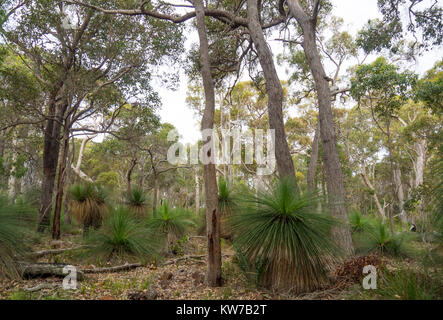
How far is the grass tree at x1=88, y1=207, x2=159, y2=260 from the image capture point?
5352mm

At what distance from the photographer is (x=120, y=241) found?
17.7 ft

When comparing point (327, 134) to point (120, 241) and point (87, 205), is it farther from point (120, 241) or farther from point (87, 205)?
point (87, 205)

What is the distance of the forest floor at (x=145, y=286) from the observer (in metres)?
3.54

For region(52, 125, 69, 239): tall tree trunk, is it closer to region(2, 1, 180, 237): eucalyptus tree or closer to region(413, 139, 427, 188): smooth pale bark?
region(2, 1, 180, 237): eucalyptus tree

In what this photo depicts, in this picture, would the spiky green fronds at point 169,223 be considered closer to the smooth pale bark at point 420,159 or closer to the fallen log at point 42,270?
the fallen log at point 42,270

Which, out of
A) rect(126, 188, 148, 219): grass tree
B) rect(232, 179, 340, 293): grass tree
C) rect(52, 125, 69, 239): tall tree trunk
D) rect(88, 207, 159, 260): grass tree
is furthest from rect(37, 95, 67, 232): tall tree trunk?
rect(232, 179, 340, 293): grass tree

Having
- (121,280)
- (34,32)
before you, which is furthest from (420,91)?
(34,32)

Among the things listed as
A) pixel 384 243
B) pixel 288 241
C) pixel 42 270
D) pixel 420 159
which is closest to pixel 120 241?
pixel 42 270

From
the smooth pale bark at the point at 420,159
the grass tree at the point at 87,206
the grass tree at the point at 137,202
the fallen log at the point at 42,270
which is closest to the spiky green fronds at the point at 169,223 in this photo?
the grass tree at the point at 137,202

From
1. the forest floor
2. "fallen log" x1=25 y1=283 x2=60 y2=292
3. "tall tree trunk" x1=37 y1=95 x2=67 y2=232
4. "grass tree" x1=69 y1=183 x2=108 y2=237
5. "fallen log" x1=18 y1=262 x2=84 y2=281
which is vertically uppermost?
"tall tree trunk" x1=37 y1=95 x2=67 y2=232

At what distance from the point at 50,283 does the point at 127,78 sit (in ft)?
22.7

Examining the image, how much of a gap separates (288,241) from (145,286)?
7.27 feet

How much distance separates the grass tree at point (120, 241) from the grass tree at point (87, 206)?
235cm

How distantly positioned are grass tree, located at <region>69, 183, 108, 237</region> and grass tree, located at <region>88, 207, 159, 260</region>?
235 centimetres
